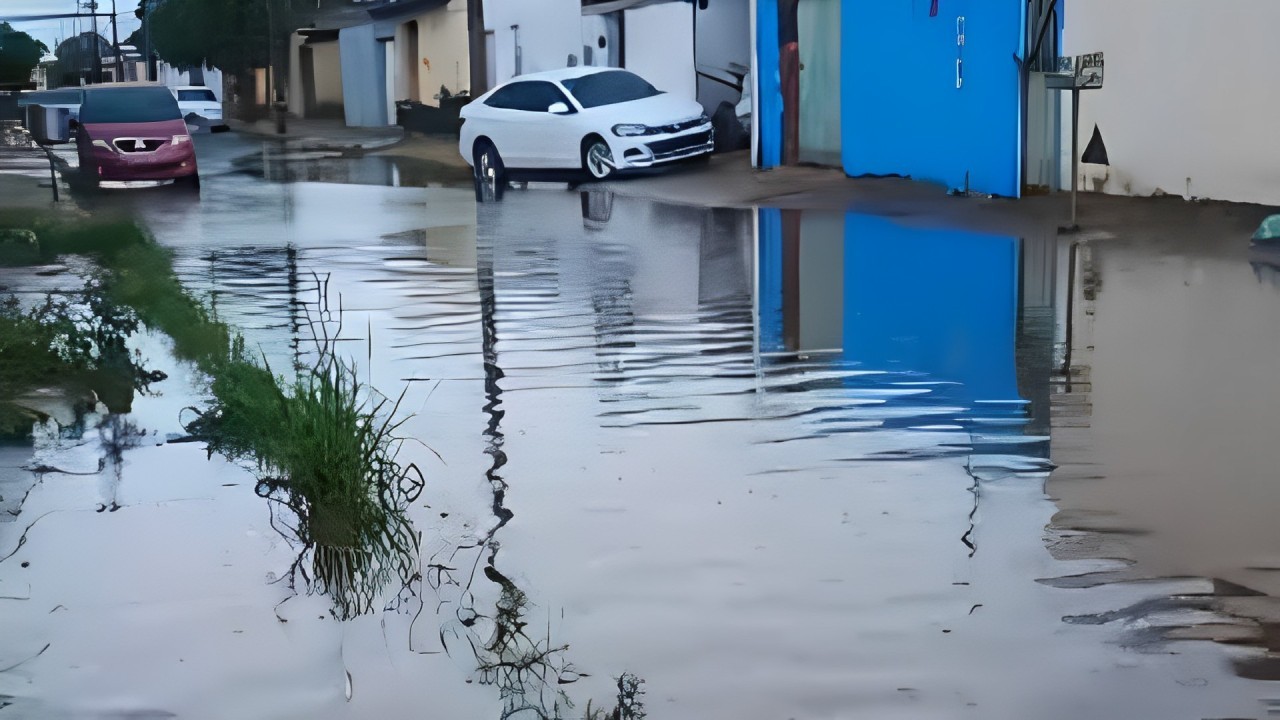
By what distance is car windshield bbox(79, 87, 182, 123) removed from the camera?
26.5 meters

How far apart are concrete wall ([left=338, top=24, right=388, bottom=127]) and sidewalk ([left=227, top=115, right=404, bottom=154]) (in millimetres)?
696

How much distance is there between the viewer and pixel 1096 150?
18609 millimetres

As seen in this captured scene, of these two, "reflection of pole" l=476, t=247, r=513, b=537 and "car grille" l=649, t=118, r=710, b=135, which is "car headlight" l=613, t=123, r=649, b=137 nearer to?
"car grille" l=649, t=118, r=710, b=135

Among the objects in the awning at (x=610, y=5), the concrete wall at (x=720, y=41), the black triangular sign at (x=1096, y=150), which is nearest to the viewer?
the black triangular sign at (x=1096, y=150)

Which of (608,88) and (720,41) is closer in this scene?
(608,88)

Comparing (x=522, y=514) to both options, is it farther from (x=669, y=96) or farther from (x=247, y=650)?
(x=669, y=96)

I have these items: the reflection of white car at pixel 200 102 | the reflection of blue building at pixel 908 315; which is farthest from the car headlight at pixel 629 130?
the reflection of white car at pixel 200 102

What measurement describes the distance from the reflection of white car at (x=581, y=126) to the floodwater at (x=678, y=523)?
1087 centimetres

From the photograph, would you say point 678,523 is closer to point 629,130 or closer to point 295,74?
point 629,130

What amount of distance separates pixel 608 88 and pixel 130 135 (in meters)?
7.24

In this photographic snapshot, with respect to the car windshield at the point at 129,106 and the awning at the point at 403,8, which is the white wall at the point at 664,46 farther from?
the awning at the point at 403,8

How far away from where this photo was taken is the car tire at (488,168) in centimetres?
2661

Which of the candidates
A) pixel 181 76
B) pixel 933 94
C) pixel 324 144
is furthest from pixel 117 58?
pixel 933 94

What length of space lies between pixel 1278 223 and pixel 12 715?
11660 millimetres
